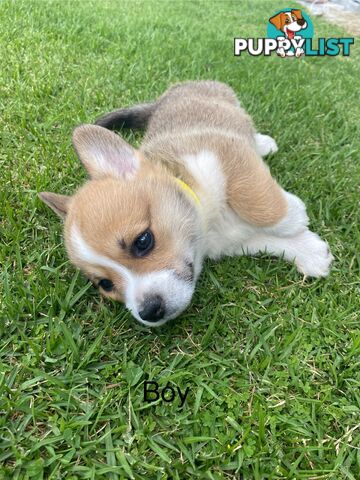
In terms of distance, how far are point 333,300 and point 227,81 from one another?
3488 millimetres

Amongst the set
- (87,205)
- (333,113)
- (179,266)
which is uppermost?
(87,205)

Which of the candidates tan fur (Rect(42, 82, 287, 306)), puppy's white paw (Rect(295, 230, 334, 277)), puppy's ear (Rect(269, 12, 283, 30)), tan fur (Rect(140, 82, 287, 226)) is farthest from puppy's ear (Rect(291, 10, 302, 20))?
puppy's white paw (Rect(295, 230, 334, 277))

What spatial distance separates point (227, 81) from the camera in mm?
5316

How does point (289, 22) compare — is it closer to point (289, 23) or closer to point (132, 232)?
point (289, 23)

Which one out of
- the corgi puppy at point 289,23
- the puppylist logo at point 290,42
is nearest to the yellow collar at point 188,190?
the puppylist logo at point 290,42

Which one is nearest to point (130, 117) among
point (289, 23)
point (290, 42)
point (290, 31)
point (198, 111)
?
point (198, 111)

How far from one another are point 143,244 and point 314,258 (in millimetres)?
1100

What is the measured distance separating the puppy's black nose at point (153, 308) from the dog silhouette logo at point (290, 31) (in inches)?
212

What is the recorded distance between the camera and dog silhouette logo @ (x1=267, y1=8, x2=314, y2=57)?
6.88 meters

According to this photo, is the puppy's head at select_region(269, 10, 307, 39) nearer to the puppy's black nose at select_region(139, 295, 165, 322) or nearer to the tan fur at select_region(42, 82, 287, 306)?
the tan fur at select_region(42, 82, 287, 306)

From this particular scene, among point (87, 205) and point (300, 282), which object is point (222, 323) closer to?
point (300, 282)

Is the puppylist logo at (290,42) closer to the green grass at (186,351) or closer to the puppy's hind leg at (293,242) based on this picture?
the green grass at (186,351)

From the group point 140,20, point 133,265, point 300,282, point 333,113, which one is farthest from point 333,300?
point 140,20

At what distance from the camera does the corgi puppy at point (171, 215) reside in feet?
7.83
